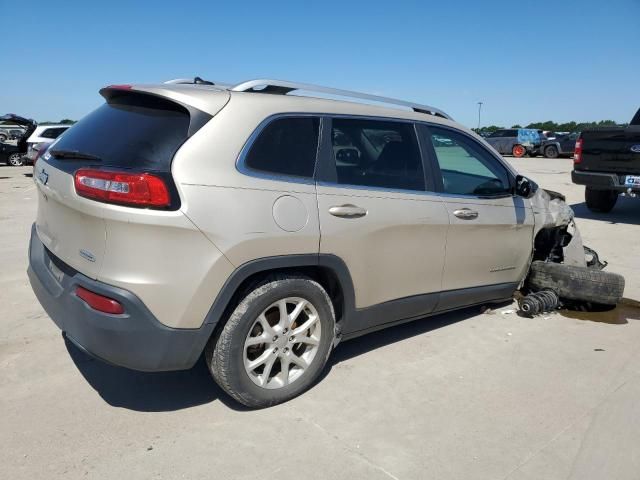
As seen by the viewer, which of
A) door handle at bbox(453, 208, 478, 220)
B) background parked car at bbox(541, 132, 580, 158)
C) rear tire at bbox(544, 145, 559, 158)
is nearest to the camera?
door handle at bbox(453, 208, 478, 220)

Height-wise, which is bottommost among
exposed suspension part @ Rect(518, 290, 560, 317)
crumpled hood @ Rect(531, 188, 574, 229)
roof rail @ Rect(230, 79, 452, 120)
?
exposed suspension part @ Rect(518, 290, 560, 317)

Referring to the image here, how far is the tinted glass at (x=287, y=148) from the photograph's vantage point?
2.89 m

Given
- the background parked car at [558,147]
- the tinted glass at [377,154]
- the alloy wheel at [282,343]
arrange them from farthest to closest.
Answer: the background parked car at [558,147]
the tinted glass at [377,154]
the alloy wheel at [282,343]

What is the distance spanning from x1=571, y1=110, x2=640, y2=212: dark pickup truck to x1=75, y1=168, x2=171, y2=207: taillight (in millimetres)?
8226

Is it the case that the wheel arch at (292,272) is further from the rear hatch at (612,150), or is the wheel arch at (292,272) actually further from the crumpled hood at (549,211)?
the rear hatch at (612,150)

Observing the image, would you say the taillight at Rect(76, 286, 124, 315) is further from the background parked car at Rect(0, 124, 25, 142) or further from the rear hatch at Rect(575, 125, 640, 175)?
the background parked car at Rect(0, 124, 25, 142)

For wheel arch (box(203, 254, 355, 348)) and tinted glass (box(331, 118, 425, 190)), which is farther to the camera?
tinted glass (box(331, 118, 425, 190))

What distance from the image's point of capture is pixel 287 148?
3023mm

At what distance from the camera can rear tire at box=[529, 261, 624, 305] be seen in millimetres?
4672

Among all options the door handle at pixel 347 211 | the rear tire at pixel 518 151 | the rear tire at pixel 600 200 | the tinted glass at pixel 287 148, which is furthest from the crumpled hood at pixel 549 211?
the rear tire at pixel 518 151

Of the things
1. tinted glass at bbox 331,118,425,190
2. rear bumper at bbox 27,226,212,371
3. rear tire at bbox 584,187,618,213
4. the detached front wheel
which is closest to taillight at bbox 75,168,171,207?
rear bumper at bbox 27,226,212,371

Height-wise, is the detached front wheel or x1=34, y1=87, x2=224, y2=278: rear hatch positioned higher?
x1=34, y1=87, x2=224, y2=278: rear hatch

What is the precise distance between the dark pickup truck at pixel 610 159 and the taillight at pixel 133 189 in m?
8.23

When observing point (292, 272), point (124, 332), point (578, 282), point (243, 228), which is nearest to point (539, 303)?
point (578, 282)
